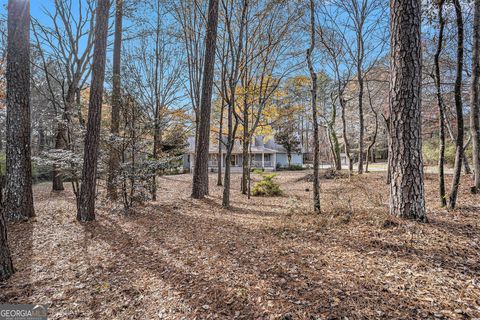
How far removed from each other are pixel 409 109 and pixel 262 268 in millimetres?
3438

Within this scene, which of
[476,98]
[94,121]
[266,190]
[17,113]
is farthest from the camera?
[266,190]

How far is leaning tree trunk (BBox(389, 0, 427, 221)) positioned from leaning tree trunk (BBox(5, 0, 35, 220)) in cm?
764

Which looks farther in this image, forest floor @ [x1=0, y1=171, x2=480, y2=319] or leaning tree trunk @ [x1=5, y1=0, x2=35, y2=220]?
leaning tree trunk @ [x1=5, y1=0, x2=35, y2=220]

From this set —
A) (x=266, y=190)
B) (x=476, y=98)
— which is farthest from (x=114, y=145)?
(x=476, y=98)

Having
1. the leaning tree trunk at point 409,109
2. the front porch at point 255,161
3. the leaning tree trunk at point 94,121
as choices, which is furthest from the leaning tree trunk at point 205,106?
the front porch at point 255,161

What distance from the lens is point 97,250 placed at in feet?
11.5

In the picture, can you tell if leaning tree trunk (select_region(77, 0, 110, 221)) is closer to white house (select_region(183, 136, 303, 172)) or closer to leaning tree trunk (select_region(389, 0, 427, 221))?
leaning tree trunk (select_region(389, 0, 427, 221))

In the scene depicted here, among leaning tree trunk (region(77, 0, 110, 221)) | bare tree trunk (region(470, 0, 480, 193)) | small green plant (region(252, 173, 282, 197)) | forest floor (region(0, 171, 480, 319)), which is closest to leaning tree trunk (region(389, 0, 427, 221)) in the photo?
forest floor (region(0, 171, 480, 319))

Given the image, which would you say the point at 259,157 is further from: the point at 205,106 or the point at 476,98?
the point at 476,98

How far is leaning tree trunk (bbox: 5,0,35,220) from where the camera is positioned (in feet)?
15.1

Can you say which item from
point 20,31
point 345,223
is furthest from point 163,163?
point 345,223

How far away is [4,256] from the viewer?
2.59 m

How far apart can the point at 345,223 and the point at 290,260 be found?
1.70m

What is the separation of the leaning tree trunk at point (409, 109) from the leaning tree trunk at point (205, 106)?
15.8 ft
